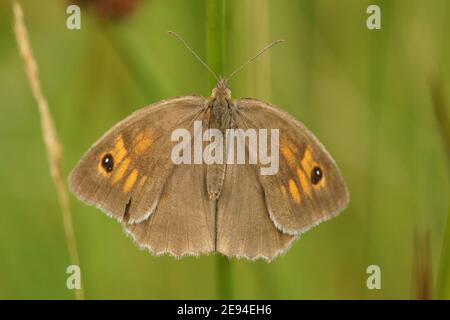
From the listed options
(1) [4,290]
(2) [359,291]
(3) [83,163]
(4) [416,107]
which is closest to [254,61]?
(3) [83,163]

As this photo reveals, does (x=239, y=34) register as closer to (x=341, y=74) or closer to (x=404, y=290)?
(x=341, y=74)

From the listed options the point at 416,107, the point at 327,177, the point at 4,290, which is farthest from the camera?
the point at 416,107

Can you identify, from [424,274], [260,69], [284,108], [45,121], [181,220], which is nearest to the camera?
[424,274]

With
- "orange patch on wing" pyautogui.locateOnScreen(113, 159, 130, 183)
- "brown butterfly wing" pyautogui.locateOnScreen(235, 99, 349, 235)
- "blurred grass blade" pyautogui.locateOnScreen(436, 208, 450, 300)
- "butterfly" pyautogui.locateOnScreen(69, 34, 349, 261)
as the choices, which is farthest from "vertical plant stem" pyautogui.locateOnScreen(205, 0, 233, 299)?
"blurred grass blade" pyautogui.locateOnScreen(436, 208, 450, 300)

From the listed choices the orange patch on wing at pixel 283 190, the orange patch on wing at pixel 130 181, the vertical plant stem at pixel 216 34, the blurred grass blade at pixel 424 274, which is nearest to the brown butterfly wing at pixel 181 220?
the orange patch on wing at pixel 130 181

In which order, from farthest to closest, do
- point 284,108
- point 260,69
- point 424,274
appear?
point 284,108
point 260,69
point 424,274

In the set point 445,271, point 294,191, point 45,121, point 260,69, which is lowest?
point 445,271

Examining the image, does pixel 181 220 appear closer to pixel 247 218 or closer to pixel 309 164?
pixel 247 218

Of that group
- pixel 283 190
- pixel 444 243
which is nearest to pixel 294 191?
pixel 283 190
